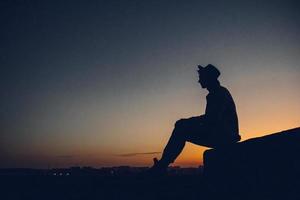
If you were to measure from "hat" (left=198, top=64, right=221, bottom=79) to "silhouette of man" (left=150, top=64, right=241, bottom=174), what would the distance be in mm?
318

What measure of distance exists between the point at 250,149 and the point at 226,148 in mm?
693

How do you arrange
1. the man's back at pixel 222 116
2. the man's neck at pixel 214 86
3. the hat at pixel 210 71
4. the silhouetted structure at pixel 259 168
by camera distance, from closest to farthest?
the silhouetted structure at pixel 259 168
the man's back at pixel 222 116
the man's neck at pixel 214 86
the hat at pixel 210 71

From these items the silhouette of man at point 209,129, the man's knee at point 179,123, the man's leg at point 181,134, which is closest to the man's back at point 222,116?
the silhouette of man at point 209,129

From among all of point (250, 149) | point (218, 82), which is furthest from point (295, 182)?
point (218, 82)

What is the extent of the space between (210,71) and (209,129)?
1148 millimetres

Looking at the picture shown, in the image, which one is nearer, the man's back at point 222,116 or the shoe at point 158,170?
the shoe at point 158,170

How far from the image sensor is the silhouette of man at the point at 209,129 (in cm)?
632

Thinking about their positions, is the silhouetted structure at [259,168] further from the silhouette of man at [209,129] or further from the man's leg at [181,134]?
the man's leg at [181,134]

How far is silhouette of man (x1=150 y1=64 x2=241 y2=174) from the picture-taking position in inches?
249

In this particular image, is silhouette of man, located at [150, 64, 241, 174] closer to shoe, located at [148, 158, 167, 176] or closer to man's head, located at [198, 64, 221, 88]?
shoe, located at [148, 158, 167, 176]

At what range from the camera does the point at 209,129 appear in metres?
6.49

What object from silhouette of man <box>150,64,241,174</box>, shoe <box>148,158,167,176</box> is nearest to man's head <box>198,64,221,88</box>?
silhouette of man <box>150,64,241,174</box>

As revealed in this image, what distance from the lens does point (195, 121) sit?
648 cm

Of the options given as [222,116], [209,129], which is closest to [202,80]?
[222,116]
